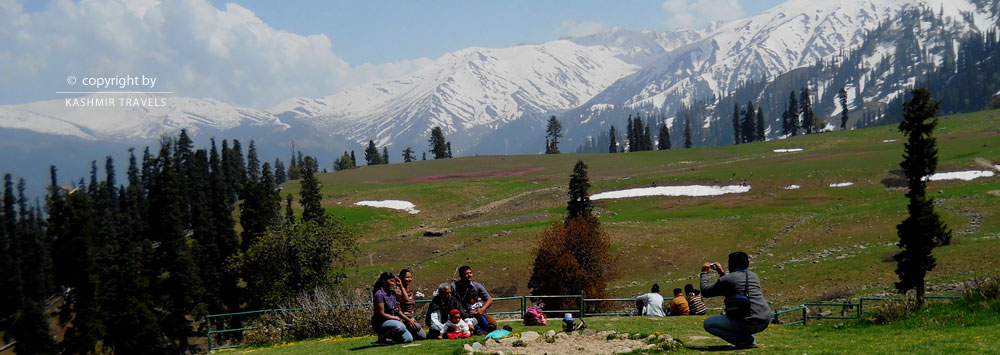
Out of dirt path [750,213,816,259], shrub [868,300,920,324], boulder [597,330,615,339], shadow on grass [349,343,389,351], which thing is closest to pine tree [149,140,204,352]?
shadow on grass [349,343,389,351]

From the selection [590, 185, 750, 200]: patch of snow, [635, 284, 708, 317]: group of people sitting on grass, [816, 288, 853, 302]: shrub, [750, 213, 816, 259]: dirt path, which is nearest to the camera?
[635, 284, 708, 317]: group of people sitting on grass

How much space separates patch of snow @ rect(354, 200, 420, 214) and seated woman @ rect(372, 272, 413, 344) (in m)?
81.0

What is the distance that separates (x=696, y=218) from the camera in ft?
230

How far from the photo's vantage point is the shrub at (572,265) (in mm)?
46719

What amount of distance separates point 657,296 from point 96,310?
2062 inches

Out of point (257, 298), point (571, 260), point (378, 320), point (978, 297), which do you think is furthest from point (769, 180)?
point (378, 320)

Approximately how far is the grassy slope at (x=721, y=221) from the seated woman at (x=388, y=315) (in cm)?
3027

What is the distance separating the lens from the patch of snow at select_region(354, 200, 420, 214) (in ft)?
330

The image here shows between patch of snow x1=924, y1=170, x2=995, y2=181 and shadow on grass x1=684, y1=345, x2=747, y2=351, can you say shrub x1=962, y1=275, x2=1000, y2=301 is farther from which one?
patch of snow x1=924, y1=170, x2=995, y2=181

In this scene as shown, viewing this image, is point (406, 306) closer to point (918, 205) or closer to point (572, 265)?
point (572, 265)

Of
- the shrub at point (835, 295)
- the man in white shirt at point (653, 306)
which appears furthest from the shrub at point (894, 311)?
the shrub at point (835, 295)

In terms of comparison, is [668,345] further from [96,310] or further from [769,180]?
[769,180]

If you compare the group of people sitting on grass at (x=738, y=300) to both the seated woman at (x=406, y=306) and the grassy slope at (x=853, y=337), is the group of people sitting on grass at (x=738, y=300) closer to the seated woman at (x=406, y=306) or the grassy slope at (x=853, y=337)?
the grassy slope at (x=853, y=337)

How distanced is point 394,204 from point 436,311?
8495 cm
